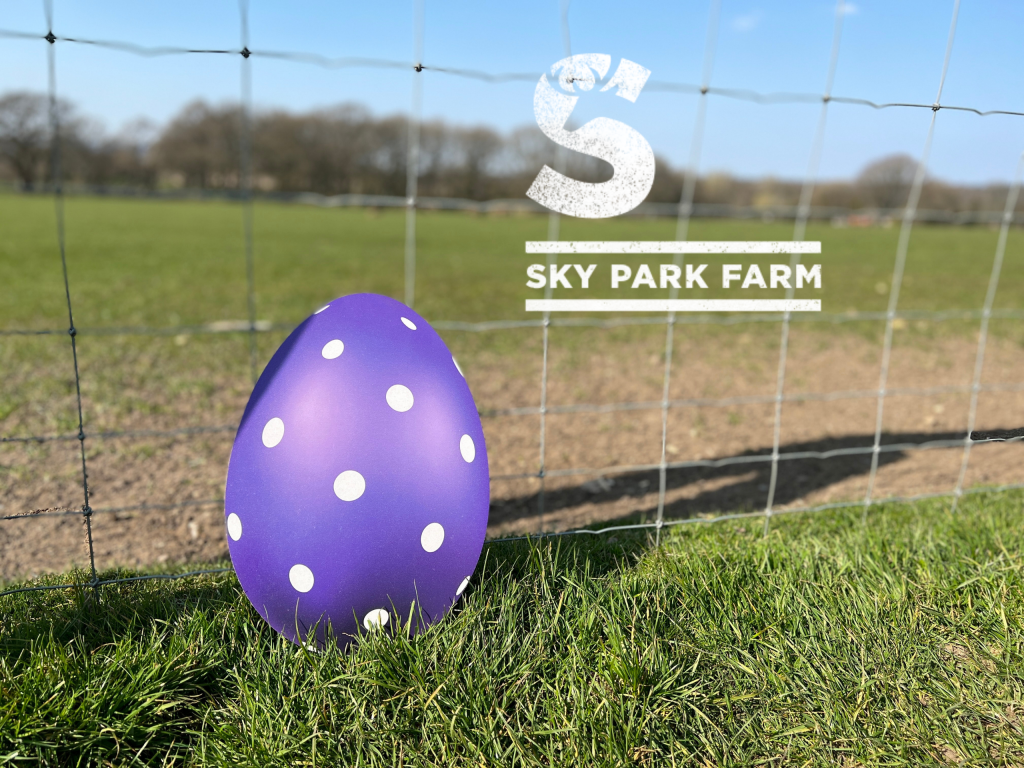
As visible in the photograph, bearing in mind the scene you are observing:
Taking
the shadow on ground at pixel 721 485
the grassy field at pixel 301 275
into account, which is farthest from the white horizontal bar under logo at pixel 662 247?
the grassy field at pixel 301 275

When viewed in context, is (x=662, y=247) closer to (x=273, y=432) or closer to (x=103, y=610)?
(x=273, y=432)

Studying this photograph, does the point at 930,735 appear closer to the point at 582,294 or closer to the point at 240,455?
the point at 240,455

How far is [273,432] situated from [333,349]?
9.9 inches

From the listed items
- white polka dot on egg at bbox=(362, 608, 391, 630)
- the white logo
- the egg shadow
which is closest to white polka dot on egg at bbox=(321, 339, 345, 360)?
white polka dot on egg at bbox=(362, 608, 391, 630)

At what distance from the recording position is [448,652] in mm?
1921

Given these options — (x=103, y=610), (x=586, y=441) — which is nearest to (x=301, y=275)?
(x=586, y=441)

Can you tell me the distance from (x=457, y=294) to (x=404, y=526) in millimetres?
9060

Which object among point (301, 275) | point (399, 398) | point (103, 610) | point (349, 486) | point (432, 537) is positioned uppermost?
point (399, 398)

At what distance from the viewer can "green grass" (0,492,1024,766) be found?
1.76m

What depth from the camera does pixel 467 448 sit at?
1998mm

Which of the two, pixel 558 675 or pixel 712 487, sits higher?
pixel 558 675

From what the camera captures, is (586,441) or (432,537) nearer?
(432,537)

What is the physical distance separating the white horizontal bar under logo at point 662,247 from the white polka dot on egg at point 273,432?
3.24 feet

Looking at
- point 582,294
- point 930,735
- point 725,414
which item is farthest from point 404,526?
point 582,294
